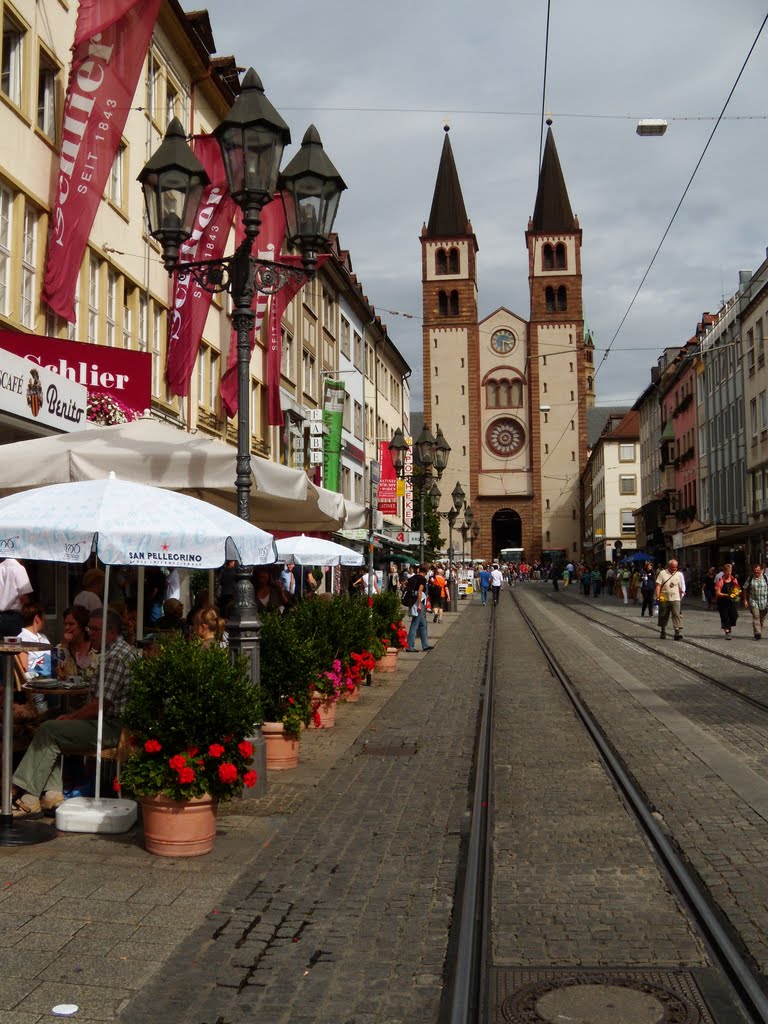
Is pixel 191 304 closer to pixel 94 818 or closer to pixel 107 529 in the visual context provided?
pixel 107 529

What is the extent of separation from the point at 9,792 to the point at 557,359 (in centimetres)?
8541

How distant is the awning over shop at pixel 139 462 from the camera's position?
868 centimetres

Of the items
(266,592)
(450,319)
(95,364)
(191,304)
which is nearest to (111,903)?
(266,592)

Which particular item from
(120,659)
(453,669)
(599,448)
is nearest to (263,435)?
(453,669)

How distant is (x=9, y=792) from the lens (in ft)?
21.6

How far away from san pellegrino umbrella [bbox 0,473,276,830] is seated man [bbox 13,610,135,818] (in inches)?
5.6

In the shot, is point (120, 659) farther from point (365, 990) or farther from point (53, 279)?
point (53, 279)

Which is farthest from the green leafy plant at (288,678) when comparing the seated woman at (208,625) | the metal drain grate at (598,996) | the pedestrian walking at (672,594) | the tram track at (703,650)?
the pedestrian walking at (672,594)

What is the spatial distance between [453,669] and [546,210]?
80.4 meters

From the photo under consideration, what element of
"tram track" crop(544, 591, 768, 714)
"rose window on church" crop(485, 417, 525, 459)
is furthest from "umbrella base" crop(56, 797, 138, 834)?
"rose window on church" crop(485, 417, 525, 459)

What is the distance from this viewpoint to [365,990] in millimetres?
4316

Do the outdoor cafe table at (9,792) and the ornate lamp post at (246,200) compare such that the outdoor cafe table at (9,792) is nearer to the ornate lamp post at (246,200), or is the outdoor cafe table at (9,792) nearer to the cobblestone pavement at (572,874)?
the ornate lamp post at (246,200)

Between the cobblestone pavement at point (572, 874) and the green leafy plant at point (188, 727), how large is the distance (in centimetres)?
163

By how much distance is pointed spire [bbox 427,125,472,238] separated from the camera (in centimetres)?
9281
